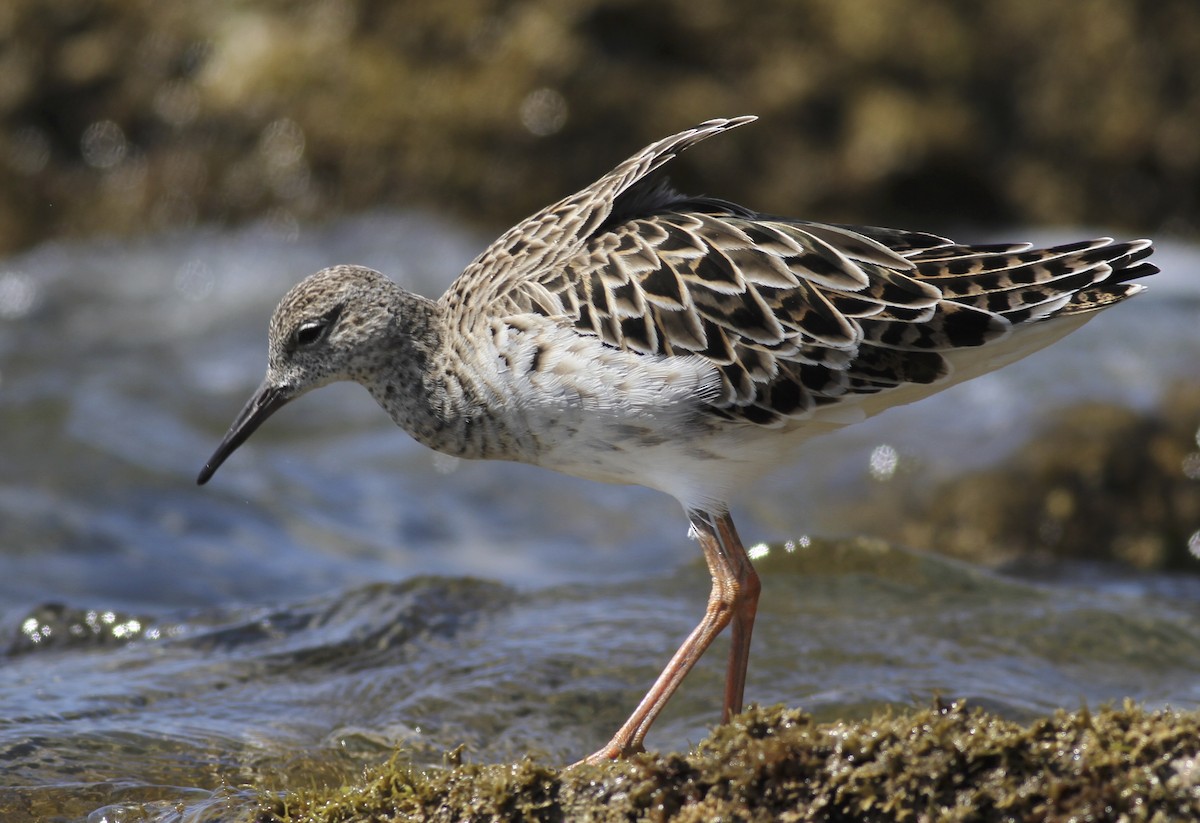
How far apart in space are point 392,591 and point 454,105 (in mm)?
8895

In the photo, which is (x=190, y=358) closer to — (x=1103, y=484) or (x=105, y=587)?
(x=105, y=587)

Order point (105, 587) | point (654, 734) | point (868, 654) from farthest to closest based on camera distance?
point (105, 587) < point (868, 654) < point (654, 734)

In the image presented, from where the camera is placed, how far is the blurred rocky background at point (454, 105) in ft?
56.9

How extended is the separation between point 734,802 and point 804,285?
269 centimetres

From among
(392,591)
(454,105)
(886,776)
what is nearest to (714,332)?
(886,776)

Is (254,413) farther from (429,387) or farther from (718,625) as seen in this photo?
(718,625)

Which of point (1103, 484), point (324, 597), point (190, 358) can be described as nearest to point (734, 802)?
point (324, 597)

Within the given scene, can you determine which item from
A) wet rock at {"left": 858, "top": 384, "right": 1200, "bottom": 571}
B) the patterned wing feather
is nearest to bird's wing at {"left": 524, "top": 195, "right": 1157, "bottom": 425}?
the patterned wing feather

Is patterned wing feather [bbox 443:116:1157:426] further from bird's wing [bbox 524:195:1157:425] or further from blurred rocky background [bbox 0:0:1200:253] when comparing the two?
blurred rocky background [bbox 0:0:1200:253]

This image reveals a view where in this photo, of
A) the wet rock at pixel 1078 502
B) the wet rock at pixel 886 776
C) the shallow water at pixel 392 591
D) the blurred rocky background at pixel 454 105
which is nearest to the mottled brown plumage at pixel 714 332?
the wet rock at pixel 886 776

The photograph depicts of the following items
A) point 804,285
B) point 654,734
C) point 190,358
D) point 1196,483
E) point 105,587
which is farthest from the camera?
point 190,358

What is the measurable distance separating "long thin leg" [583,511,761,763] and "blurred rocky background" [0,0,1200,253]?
10.4m

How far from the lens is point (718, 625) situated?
7.43 meters

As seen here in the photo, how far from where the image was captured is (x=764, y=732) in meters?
5.33
